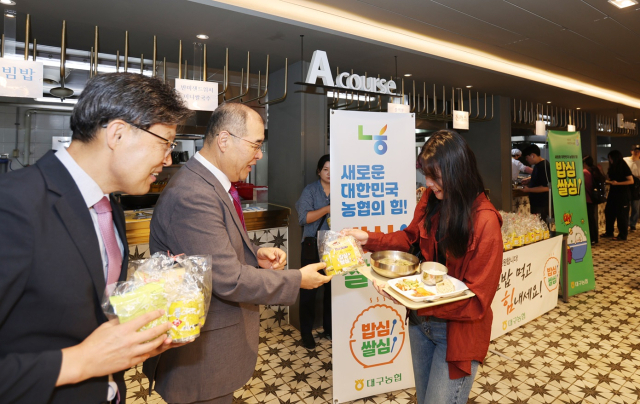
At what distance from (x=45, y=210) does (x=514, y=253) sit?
3.74 m

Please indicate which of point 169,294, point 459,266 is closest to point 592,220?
point 459,266

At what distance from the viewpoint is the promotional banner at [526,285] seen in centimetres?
358

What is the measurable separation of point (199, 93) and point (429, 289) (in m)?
2.70

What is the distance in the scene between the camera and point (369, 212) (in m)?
2.83

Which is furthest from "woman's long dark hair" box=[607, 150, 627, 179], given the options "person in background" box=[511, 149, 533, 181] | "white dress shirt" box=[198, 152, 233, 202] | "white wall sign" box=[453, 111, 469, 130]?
"white dress shirt" box=[198, 152, 233, 202]

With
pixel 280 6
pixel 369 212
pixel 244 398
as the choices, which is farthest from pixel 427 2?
pixel 244 398

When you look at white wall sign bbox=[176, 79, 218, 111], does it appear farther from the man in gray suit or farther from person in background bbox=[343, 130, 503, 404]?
person in background bbox=[343, 130, 503, 404]

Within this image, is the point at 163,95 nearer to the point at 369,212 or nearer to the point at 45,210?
the point at 45,210

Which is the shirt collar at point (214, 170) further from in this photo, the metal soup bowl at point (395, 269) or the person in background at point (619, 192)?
the person in background at point (619, 192)

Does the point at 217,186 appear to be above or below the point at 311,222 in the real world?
above

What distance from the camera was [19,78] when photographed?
272cm

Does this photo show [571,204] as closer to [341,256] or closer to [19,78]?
[341,256]

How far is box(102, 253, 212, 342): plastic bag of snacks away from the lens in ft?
3.24

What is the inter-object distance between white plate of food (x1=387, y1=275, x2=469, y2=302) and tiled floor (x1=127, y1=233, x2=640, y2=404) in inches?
59.9
